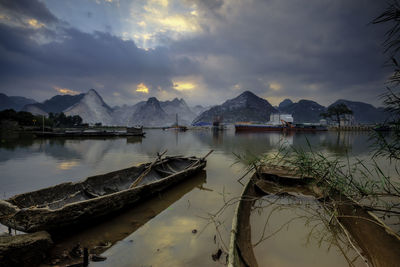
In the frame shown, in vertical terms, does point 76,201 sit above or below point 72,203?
below

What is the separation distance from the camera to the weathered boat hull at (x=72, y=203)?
356cm

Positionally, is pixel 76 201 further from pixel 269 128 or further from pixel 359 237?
pixel 269 128

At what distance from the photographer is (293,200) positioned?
6453mm

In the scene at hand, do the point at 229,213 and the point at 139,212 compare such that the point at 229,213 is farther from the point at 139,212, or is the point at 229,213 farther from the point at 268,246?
the point at 139,212

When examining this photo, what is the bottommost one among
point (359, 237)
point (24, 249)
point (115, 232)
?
point (115, 232)

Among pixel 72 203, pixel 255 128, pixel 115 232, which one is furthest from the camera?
pixel 255 128

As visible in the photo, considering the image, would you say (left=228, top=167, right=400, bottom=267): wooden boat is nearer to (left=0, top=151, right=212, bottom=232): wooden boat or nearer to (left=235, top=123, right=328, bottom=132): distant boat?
(left=0, top=151, right=212, bottom=232): wooden boat

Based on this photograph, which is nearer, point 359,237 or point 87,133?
point 359,237

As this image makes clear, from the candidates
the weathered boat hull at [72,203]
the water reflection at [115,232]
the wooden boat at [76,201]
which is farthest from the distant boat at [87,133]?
the water reflection at [115,232]

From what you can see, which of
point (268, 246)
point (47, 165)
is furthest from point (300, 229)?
point (47, 165)

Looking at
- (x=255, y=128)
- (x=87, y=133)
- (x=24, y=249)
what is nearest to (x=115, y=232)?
(x=24, y=249)

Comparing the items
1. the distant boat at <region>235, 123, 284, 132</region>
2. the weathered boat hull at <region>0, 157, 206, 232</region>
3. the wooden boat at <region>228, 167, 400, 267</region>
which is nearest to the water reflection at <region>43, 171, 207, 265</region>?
the weathered boat hull at <region>0, 157, 206, 232</region>

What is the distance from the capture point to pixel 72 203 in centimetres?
396

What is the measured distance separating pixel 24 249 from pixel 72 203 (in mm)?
982
